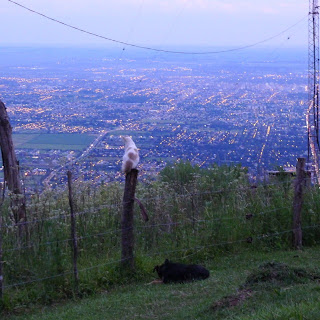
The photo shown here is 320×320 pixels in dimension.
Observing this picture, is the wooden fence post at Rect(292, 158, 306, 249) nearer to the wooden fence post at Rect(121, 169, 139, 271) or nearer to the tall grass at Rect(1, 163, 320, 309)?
the tall grass at Rect(1, 163, 320, 309)

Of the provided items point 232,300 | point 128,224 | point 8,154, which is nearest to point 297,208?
point 128,224

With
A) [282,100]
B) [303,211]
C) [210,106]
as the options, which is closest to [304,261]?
[303,211]

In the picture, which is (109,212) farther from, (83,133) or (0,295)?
(83,133)

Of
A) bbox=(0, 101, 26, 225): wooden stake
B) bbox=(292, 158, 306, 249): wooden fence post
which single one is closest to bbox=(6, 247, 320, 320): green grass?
bbox=(292, 158, 306, 249): wooden fence post

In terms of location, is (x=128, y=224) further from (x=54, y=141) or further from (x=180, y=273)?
(x=54, y=141)

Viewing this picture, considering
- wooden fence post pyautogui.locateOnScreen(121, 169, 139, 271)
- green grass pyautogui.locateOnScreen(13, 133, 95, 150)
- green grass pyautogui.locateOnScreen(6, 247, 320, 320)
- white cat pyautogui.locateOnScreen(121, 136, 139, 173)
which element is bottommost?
green grass pyautogui.locateOnScreen(6, 247, 320, 320)

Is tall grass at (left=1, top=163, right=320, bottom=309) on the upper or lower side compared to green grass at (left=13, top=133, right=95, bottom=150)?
lower
